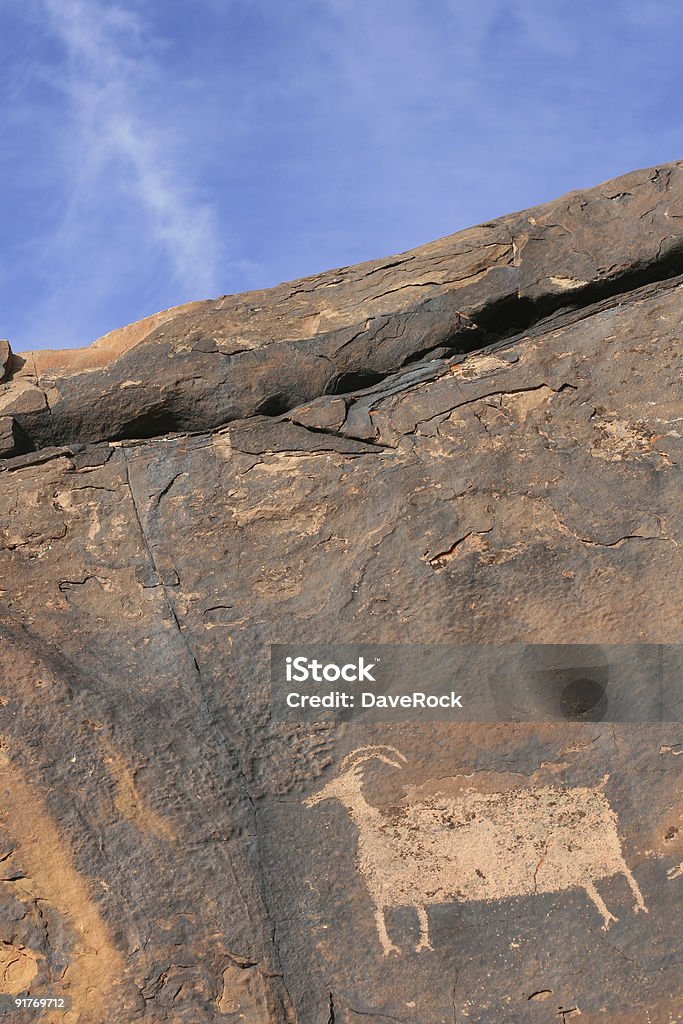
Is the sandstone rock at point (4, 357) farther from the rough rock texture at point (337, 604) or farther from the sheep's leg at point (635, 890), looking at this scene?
the sheep's leg at point (635, 890)

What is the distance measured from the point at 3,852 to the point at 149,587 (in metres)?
0.86

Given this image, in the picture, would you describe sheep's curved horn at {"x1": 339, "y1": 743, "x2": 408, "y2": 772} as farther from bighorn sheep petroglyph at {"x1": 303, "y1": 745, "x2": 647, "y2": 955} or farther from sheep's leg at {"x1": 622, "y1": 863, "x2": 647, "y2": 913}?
sheep's leg at {"x1": 622, "y1": 863, "x2": 647, "y2": 913}

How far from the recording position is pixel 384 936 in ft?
8.48

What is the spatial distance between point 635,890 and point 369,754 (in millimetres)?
A: 811

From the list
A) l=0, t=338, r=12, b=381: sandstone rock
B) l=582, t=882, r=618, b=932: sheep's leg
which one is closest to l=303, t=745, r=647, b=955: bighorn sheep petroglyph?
l=582, t=882, r=618, b=932: sheep's leg

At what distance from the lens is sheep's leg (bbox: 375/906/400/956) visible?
2.58 m

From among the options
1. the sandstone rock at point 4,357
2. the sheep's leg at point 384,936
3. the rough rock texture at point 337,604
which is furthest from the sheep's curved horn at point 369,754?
the sandstone rock at point 4,357

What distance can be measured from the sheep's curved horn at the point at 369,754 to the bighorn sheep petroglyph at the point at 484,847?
0.27ft

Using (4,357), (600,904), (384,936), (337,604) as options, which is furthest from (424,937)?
→ (4,357)

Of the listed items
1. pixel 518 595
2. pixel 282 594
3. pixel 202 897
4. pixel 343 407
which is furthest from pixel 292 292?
pixel 202 897

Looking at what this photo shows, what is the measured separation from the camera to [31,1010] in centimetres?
259

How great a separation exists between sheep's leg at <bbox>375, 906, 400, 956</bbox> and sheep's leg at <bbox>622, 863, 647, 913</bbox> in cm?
67

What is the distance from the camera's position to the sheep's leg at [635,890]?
252cm

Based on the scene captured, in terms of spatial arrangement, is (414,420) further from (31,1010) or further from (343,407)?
(31,1010)
